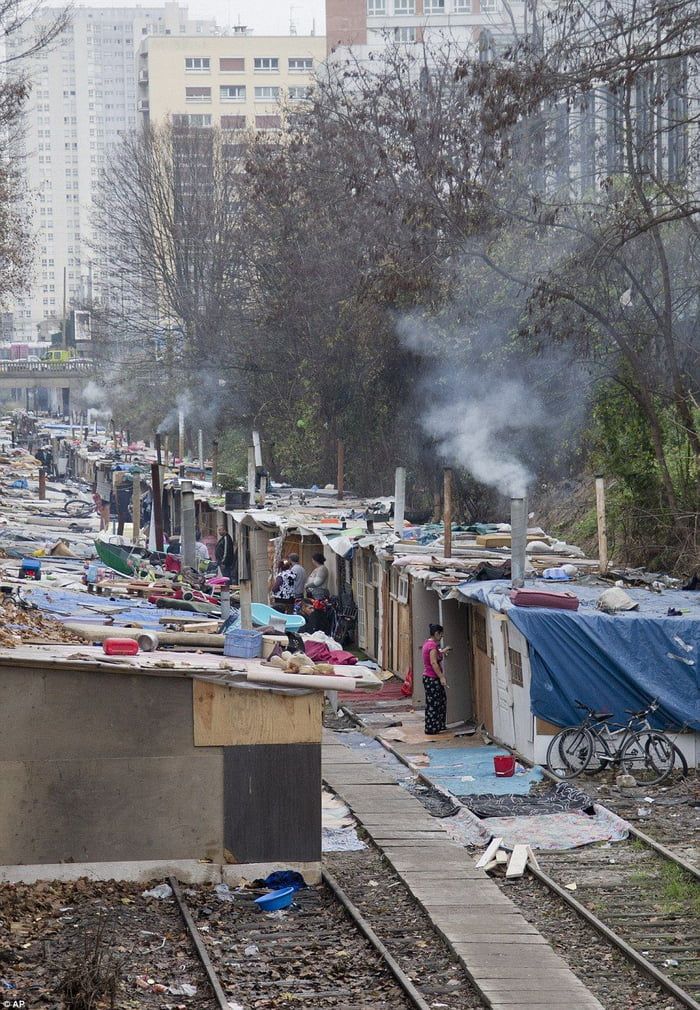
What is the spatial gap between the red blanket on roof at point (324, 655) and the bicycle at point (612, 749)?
4.93m

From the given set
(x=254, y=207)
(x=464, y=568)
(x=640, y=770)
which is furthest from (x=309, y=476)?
(x=640, y=770)

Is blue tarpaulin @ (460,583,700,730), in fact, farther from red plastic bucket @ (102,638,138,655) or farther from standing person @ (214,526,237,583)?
standing person @ (214,526,237,583)

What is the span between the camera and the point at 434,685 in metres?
19.0

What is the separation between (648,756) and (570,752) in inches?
35.0

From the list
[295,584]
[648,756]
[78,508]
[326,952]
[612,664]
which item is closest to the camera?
[326,952]

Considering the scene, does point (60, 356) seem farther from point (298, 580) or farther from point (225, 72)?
point (298, 580)

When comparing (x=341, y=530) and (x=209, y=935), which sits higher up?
(x=341, y=530)

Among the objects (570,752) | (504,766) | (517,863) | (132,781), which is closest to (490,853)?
(517,863)

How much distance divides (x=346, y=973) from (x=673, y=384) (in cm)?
1691

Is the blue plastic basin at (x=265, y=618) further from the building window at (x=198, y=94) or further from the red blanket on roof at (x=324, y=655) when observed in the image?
the building window at (x=198, y=94)

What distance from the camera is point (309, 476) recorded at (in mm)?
46875

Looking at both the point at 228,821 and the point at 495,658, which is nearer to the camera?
the point at 228,821

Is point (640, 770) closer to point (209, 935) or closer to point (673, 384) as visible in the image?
point (209, 935)

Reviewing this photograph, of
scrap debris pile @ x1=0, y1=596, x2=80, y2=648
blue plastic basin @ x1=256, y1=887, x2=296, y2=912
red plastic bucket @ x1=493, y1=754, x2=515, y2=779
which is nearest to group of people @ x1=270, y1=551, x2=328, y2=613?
red plastic bucket @ x1=493, y1=754, x2=515, y2=779
